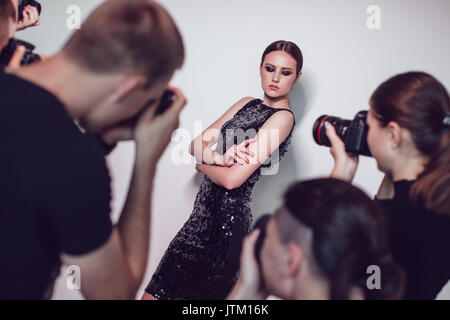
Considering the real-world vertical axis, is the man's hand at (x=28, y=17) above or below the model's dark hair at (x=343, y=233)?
above

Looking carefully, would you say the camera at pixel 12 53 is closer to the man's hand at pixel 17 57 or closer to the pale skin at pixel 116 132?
the man's hand at pixel 17 57

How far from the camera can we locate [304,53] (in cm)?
216

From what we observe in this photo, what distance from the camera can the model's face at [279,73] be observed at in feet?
6.02

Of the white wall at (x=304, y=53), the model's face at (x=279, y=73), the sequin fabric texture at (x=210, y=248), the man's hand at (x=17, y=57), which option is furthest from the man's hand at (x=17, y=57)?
the white wall at (x=304, y=53)

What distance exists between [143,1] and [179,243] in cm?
119

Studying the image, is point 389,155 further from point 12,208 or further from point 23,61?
point 23,61

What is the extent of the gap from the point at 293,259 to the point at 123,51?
49 centimetres

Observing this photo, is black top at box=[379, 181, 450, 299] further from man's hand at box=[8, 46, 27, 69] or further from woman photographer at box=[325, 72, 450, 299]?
man's hand at box=[8, 46, 27, 69]

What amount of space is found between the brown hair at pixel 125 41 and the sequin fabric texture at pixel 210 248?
40.2 inches

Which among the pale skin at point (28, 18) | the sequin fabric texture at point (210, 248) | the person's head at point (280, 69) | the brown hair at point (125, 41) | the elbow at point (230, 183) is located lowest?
the sequin fabric texture at point (210, 248)

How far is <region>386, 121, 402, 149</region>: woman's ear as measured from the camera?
3.15 ft

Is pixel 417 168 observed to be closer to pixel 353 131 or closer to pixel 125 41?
pixel 353 131
